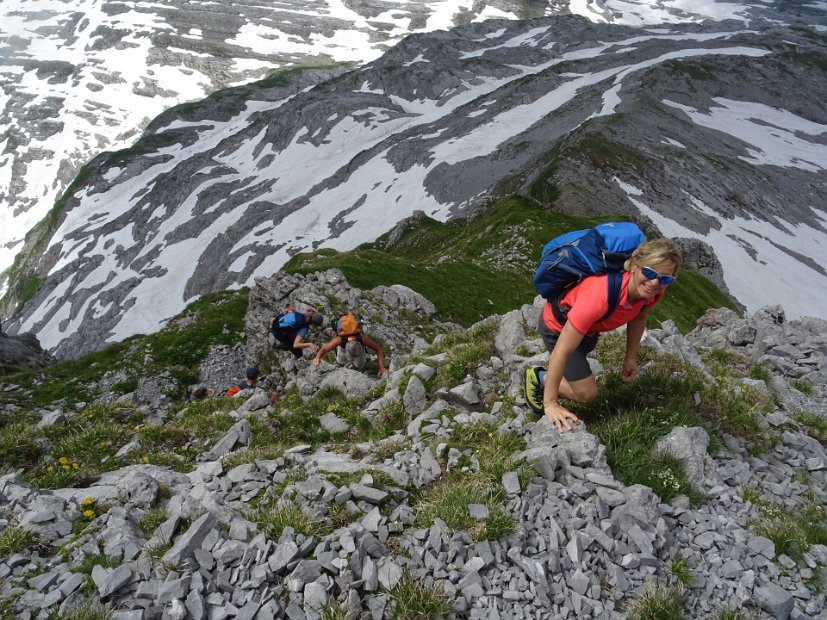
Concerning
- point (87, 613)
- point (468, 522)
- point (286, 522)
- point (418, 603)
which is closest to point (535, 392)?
point (468, 522)

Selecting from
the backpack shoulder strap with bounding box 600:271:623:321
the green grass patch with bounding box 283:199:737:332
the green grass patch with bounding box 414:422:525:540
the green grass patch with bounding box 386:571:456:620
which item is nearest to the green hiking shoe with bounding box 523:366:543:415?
the green grass patch with bounding box 414:422:525:540

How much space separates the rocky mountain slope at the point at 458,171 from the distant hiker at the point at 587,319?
51827 millimetres

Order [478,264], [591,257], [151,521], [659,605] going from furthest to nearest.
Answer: [478,264] < [591,257] < [151,521] < [659,605]

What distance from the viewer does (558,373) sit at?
5875mm

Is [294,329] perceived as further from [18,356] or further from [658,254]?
[18,356]

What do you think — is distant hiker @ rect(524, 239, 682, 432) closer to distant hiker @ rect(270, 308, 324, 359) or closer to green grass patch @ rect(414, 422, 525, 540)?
green grass patch @ rect(414, 422, 525, 540)

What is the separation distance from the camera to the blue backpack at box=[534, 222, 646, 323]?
5.55 metres

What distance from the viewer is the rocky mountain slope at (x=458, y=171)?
62656mm

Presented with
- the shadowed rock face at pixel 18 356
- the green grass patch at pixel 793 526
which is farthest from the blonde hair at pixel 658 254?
the shadowed rock face at pixel 18 356

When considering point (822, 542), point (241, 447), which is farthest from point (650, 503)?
point (241, 447)

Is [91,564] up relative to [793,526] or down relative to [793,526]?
up

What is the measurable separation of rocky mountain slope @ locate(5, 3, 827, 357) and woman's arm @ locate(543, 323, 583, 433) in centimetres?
5256

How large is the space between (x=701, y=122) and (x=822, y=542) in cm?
11080

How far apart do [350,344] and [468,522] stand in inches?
443
